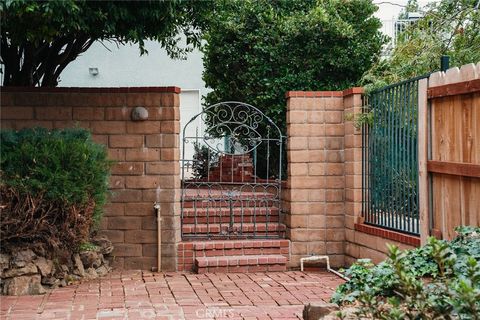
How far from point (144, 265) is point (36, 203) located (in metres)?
2.19

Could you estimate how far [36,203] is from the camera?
7.64 m

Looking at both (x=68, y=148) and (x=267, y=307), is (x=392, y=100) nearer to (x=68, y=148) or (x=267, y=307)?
(x=267, y=307)

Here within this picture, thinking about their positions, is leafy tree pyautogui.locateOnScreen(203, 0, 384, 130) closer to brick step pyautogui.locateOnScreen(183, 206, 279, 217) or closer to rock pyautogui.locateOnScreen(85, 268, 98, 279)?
brick step pyautogui.locateOnScreen(183, 206, 279, 217)

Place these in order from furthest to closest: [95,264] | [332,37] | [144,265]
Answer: [332,37]
[144,265]
[95,264]

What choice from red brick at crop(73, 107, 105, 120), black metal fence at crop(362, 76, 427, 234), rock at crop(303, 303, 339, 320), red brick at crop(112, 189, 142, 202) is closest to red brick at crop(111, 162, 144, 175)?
red brick at crop(112, 189, 142, 202)

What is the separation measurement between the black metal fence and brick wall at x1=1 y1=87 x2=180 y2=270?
246cm

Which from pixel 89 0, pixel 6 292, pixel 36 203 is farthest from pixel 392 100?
pixel 6 292

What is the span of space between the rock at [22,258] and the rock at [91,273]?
88 cm

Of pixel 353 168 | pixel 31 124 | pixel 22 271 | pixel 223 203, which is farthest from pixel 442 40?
pixel 22 271

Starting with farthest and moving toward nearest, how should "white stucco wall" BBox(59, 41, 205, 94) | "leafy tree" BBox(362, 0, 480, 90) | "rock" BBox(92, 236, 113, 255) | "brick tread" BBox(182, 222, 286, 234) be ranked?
"white stucco wall" BBox(59, 41, 205, 94) → "leafy tree" BBox(362, 0, 480, 90) → "brick tread" BBox(182, 222, 286, 234) → "rock" BBox(92, 236, 113, 255)

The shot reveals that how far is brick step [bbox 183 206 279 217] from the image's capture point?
994 centimetres

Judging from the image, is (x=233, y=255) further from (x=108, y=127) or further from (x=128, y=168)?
(x=108, y=127)

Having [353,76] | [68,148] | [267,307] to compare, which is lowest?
[267,307]

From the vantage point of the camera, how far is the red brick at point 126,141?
9398 mm
